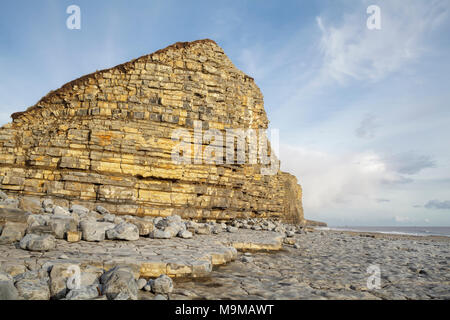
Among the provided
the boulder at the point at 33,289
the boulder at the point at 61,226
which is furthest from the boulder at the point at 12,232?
the boulder at the point at 33,289

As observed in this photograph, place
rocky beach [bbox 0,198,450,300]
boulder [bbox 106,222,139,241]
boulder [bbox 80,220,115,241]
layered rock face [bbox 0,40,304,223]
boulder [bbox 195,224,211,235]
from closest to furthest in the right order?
1. rocky beach [bbox 0,198,450,300]
2. boulder [bbox 80,220,115,241]
3. boulder [bbox 106,222,139,241]
4. boulder [bbox 195,224,211,235]
5. layered rock face [bbox 0,40,304,223]

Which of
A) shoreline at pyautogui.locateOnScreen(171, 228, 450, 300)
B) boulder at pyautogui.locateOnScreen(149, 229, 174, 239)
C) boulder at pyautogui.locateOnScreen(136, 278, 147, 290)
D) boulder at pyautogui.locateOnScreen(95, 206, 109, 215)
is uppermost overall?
boulder at pyautogui.locateOnScreen(95, 206, 109, 215)

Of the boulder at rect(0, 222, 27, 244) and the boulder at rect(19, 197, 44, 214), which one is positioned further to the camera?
the boulder at rect(19, 197, 44, 214)

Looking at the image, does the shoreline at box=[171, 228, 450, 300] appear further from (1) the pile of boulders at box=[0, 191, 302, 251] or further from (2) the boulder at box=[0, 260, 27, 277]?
(1) the pile of boulders at box=[0, 191, 302, 251]

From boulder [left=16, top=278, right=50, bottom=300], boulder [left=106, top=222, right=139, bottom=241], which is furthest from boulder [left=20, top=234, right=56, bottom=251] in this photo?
boulder [left=16, top=278, right=50, bottom=300]

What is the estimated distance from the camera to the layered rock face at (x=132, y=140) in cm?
1002

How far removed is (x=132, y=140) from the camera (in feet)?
35.5

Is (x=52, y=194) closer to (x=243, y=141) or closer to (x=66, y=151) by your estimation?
(x=66, y=151)

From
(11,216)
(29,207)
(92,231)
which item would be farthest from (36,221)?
(29,207)

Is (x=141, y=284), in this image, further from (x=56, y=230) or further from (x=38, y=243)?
(x=56, y=230)

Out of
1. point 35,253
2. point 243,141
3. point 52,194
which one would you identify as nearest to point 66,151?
point 52,194

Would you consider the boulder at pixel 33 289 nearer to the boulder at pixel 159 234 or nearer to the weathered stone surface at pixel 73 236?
the weathered stone surface at pixel 73 236

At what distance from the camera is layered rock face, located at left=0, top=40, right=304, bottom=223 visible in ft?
32.9

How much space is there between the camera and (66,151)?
402 inches
